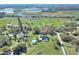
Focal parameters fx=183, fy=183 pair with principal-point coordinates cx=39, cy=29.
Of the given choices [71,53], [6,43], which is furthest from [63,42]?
[6,43]

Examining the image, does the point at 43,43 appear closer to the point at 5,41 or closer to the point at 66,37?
the point at 66,37

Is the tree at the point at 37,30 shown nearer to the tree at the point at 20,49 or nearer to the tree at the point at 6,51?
the tree at the point at 20,49

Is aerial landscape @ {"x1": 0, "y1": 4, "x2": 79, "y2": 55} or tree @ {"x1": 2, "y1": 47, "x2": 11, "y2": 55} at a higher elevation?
aerial landscape @ {"x1": 0, "y1": 4, "x2": 79, "y2": 55}

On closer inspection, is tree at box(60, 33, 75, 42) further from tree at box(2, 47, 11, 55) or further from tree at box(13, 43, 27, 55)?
tree at box(2, 47, 11, 55)

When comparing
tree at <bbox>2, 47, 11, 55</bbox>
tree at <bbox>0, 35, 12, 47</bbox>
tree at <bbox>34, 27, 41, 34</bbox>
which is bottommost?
tree at <bbox>2, 47, 11, 55</bbox>

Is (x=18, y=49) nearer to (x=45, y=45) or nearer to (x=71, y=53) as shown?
(x=45, y=45)

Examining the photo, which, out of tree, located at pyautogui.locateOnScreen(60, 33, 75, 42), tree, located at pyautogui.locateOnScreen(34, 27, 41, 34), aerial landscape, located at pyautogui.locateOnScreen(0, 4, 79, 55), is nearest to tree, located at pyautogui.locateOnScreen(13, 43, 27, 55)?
aerial landscape, located at pyautogui.locateOnScreen(0, 4, 79, 55)

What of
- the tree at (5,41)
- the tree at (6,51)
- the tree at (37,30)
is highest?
the tree at (37,30)

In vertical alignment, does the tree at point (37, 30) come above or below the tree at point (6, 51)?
above

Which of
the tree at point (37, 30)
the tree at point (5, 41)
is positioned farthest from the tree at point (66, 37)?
the tree at point (5, 41)

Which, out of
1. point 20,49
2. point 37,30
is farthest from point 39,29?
point 20,49
